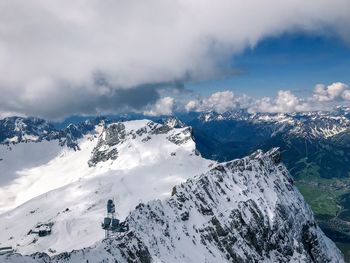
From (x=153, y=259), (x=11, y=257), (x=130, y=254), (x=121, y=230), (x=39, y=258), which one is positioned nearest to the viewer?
(x=11, y=257)

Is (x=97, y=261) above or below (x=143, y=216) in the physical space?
below

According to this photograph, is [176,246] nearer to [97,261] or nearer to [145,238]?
[145,238]

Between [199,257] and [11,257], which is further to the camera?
[199,257]

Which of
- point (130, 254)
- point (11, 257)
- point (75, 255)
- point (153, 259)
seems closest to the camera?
point (11, 257)

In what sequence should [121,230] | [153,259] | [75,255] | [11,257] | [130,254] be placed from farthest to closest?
[121,230] → [153,259] → [130,254] → [75,255] → [11,257]

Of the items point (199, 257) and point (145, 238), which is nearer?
point (145, 238)

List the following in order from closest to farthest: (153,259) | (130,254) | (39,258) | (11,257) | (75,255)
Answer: (11,257) < (39,258) < (75,255) < (130,254) < (153,259)

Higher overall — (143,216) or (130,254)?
(143,216)

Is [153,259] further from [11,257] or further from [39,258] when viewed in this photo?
[11,257]

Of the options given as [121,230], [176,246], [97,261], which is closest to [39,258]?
[97,261]

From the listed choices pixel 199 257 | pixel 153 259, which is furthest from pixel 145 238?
pixel 199 257
